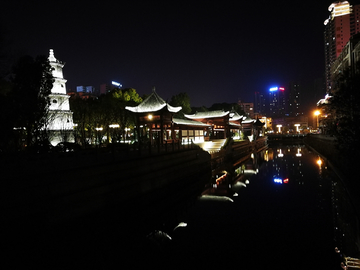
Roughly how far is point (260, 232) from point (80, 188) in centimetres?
858

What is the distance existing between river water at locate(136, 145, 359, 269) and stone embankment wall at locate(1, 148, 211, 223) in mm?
3103

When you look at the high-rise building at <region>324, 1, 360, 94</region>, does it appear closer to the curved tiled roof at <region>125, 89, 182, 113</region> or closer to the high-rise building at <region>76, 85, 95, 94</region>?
the curved tiled roof at <region>125, 89, 182, 113</region>

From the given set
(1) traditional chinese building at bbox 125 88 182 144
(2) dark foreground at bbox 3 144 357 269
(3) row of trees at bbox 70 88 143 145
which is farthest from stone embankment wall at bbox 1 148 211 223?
(3) row of trees at bbox 70 88 143 145

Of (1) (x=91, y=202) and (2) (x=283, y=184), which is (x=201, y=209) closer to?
(1) (x=91, y=202)

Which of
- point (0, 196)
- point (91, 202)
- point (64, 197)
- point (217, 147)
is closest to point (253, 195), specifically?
point (91, 202)

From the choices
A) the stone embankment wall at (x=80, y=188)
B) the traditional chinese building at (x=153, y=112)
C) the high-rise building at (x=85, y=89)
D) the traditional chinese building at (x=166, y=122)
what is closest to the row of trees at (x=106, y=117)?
the traditional chinese building at (x=153, y=112)

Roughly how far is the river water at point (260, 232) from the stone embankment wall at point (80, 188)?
10.2 feet

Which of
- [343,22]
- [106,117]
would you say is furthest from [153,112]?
[343,22]

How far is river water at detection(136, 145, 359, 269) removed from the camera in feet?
29.2

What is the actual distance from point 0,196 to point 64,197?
232 cm

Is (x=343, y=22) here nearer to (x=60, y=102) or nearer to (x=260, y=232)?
(x=60, y=102)

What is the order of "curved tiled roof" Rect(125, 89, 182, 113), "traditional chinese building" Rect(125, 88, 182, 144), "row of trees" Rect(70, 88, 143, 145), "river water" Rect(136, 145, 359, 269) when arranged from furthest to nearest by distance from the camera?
"row of trees" Rect(70, 88, 143, 145) → "curved tiled roof" Rect(125, 89, 182, 113) → "traditional chinese building" Rect(125, 88, 182, 144) → "river water" Rect(136, 145, 359, 269)

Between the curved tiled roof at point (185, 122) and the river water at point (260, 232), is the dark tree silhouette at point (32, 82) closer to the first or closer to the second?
the river water at point (260, 232)

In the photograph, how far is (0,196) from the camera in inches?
358
